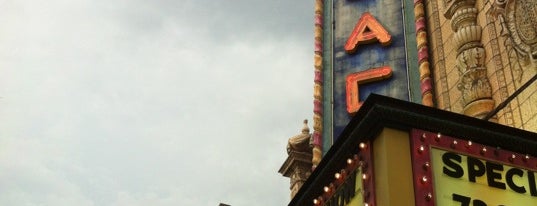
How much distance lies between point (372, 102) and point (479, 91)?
695 cm

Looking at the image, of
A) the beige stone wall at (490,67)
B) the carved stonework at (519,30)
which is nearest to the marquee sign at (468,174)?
the beige stone wall at (490,67)

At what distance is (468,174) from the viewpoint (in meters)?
6.67

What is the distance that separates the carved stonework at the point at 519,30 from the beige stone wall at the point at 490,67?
26 mm

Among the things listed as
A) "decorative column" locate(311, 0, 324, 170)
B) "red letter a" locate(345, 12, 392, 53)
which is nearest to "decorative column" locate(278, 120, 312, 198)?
"decorative column" locate(311, 0, 324, 170)

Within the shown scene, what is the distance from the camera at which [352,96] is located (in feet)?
53.4

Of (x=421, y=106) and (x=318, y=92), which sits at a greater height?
(x=318, y=92)

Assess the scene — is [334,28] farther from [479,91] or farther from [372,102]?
[372,102]

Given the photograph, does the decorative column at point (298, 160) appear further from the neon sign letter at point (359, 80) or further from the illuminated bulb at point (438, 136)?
the illuminated bulb at point (438, 136)

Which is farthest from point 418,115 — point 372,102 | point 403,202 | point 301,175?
point 301,175

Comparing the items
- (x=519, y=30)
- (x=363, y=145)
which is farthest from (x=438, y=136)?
(x=519, y=30)

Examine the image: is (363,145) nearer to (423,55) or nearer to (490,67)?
(490,67)

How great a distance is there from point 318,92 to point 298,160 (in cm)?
327

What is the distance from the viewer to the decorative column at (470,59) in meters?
13.1

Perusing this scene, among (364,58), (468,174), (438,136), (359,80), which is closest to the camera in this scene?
(468,174)
